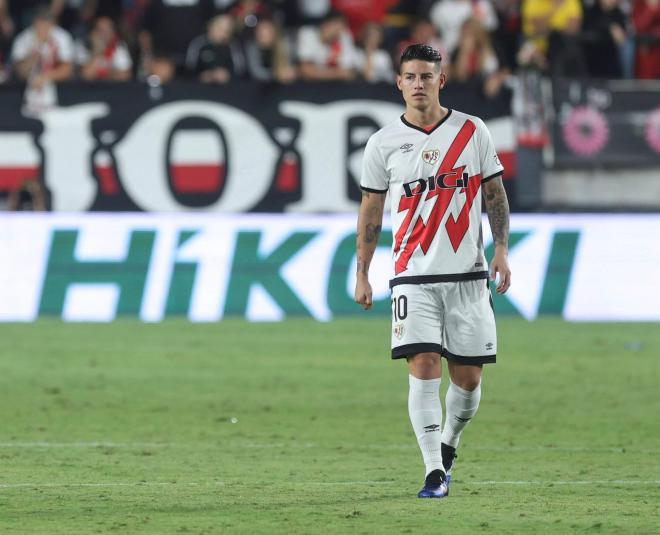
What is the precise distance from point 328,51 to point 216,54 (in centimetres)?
144

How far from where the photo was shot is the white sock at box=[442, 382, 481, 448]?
8.09 meters

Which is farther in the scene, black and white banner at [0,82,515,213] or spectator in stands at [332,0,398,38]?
spectator in stands at [332,0,398,38]

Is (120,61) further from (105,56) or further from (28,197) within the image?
(28,197)

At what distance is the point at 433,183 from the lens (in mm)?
7852

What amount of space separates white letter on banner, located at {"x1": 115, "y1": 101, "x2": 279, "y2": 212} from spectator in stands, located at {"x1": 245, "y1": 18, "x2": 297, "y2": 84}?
793 millimetres

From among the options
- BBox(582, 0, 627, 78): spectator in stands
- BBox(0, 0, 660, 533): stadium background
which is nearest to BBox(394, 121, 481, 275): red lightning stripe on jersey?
BBox(0, 0, 660, 533): stadium background

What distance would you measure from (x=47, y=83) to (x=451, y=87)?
4.73 metres

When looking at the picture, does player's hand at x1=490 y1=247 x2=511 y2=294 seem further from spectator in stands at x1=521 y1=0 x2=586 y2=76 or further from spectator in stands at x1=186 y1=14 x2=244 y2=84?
spectator in stands at x1=521 y1=0 x2=586 y2=76

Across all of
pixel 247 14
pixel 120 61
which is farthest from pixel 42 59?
pixel 247 14

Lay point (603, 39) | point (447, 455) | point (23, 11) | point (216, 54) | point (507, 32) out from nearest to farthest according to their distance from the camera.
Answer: point (447, 455)
point (216, 54)
point (603, 39)
point (23, 11)
point (507, 32)

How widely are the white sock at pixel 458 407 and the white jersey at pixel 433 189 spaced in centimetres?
60

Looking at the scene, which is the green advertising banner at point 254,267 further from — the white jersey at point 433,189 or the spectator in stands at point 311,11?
the white jersey at point 433,189

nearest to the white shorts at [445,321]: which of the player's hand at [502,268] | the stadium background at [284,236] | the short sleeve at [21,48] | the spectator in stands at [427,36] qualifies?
the player's hand at [502,268]

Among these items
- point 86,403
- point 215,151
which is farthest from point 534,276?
point 86,403
